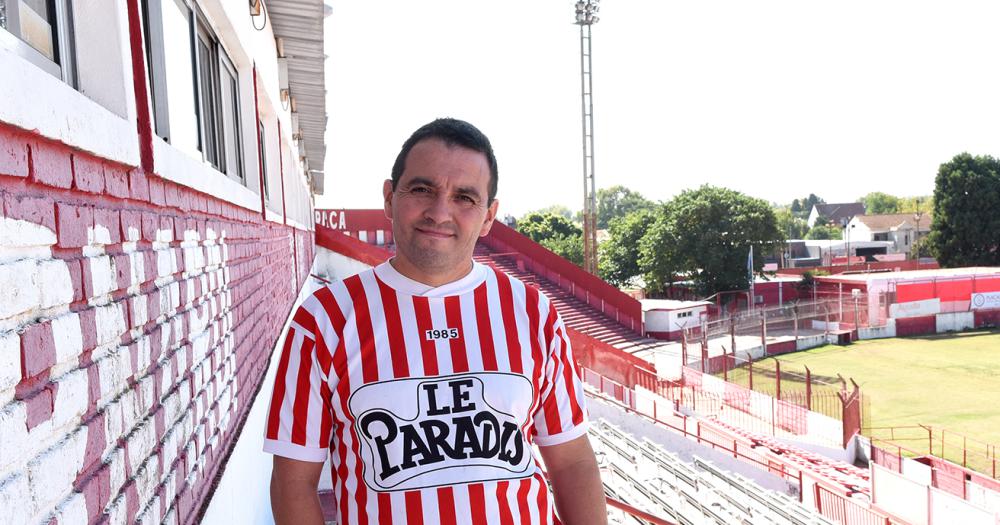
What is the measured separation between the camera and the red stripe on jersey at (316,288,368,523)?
1.78m

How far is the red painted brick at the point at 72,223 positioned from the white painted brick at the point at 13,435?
35 centimetres

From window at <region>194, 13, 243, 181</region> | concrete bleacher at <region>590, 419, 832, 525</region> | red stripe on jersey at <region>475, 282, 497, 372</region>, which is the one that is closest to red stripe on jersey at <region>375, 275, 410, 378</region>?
red stripe on jersey at <region>475, 282, 497, 372</region>

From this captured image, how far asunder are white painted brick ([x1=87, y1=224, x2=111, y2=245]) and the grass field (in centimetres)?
1808

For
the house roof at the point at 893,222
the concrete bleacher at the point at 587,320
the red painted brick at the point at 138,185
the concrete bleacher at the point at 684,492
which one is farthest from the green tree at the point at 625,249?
the red painted brick at the point at 138,185

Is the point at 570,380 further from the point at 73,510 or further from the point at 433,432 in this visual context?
the point at 73,510

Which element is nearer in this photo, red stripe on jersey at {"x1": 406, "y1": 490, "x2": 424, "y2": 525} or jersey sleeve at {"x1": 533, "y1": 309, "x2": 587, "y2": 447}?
red stripe on jersey at {"x1": 406, "y1": 490, "x2": 424, "y2": 525}

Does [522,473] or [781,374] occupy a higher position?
[522,473]

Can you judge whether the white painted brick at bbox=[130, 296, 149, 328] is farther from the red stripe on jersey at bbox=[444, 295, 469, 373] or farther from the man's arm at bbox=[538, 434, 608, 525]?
the man's arm at bbox=[538, 434, 608, 525]

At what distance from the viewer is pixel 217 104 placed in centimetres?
405

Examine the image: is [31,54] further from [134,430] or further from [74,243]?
[134,430]

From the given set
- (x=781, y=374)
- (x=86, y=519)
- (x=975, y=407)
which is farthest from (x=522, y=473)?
(x=975, y=407)

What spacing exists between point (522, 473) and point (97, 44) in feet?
5.10

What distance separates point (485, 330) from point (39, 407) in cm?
104

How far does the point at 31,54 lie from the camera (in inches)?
59.1
